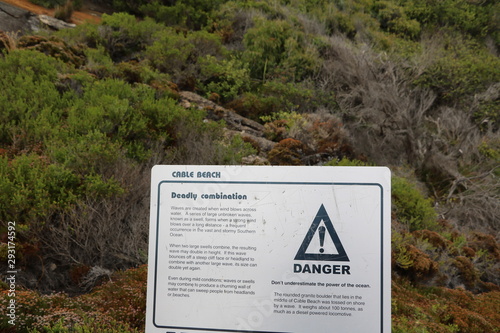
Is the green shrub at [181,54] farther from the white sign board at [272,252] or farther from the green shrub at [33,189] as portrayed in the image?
the white sign board at [272,252]

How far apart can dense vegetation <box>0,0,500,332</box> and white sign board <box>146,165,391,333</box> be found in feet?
3.22

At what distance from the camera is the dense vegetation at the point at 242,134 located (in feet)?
13.8

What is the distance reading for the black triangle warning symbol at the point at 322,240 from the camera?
2.39 meters

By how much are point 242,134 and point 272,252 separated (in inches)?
211

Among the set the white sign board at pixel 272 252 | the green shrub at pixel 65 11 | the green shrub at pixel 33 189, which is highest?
the green shrub at pixel 65 11

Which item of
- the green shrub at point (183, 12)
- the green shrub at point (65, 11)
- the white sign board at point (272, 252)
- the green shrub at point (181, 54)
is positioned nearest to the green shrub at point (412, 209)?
the white sign board at point (272, 252)

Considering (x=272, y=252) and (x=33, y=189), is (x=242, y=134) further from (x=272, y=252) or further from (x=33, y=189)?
(x=272, y=252)

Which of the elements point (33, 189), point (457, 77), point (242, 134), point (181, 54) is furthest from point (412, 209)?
point (457, 77)

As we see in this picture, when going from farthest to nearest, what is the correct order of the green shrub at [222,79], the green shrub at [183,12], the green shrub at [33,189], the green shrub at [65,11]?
the green shrub at [183,12] < the green shrub at [65,11] < the green shrub at [222,79] < the green shrub at [33,189]

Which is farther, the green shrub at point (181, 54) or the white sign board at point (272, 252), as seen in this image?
the green shrub at point (181, 54)

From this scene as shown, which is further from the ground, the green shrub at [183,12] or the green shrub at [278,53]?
the green shrub at [183,12]

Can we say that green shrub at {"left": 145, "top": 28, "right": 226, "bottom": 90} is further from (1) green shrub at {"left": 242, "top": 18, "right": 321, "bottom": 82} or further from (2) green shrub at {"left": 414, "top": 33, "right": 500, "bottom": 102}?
(2) green shrub at {"left": 414, "top": 33, "right": 500, "bottom": 102}

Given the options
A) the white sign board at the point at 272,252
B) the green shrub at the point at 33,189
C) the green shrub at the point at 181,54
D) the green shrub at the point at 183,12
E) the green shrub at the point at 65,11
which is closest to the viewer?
the white sign board at the point at 272,252

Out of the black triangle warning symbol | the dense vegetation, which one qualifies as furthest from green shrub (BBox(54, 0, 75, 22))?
the black triangle warning symbol
